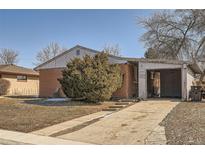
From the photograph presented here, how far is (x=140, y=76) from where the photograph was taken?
722 inches

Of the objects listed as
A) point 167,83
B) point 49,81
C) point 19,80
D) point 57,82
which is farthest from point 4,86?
point 167,83

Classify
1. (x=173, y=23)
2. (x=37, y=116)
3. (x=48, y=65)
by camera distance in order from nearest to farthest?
1. (x=37, y=116)
2. (x=48, y=65)
3. (x=173, y=23)

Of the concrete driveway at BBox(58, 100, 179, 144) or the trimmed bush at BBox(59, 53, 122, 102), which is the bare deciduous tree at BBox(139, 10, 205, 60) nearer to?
the trimmed bush at BBox(59, 53, 122, 102)

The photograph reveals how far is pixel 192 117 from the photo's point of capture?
10.5 m

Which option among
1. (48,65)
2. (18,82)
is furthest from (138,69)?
(18,82)

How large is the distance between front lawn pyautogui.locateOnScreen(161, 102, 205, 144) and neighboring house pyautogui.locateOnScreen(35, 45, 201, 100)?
6.64m

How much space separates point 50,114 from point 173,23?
24198 mm

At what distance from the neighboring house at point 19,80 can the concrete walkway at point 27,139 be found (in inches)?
712

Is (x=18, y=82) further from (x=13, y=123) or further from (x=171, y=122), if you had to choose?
(x=171, y=122)

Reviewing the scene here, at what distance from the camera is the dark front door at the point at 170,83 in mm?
22062

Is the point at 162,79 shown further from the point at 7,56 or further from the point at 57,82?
the point at 7,56

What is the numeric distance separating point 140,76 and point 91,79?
4.58m

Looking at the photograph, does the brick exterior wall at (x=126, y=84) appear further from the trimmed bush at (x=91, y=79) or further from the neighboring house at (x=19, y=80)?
the neighboring house at (x=19, y=80)

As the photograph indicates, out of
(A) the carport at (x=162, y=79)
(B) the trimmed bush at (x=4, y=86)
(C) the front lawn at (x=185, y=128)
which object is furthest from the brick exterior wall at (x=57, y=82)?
(C) the front lawn at (x=185, y=128)
